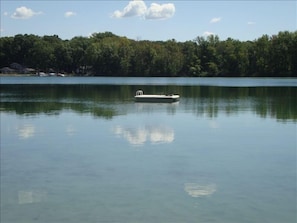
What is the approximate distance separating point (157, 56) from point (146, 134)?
286 feet

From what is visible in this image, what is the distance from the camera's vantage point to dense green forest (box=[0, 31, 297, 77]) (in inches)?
3730

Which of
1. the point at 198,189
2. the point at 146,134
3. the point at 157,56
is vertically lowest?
the point at 198,189

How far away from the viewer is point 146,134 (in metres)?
18.0

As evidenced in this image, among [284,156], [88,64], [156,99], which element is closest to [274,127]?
[284,156]

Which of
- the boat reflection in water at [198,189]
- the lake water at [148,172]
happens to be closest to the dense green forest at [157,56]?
the lake water at [148,172]

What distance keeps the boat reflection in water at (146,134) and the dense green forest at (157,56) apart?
255 feet

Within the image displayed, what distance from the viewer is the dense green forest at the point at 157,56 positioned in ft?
311

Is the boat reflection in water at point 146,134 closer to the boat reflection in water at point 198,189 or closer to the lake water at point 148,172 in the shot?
the lake water at point 148,172

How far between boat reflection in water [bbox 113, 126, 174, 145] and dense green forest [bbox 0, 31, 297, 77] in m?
77.8

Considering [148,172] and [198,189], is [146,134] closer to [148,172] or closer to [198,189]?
[148,172]

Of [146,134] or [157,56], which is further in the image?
[157,56]

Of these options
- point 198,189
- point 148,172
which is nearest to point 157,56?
point 148,172

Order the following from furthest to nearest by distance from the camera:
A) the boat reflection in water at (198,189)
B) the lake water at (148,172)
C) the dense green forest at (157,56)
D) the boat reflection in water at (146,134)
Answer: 1. the dense green forest at (157,56)
2. the boat reflection in water at (146,134)
3. the boat reflection in water at (198,189)
4. the lake water at (148,172)

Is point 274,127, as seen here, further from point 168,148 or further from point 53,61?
point 53,61
